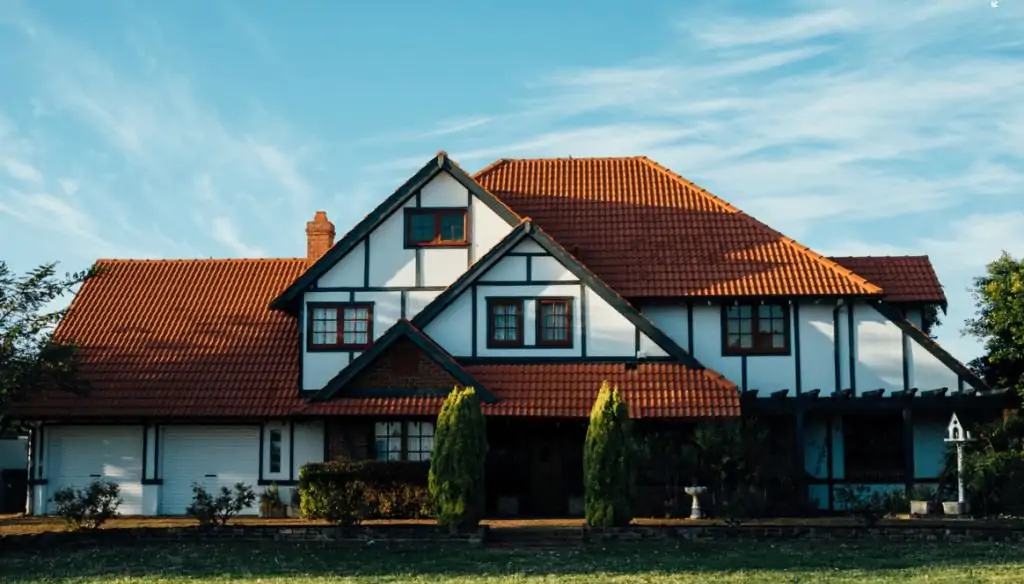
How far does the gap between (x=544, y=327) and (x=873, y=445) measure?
8224 millimetres

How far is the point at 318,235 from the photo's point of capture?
36219mm

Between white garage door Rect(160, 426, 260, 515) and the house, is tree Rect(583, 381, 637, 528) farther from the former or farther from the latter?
white garage door Rect(160, 426, 260, 515)

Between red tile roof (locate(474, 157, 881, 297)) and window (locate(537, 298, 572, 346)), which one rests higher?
red tile roof (locate(474, 157, 881, 297))

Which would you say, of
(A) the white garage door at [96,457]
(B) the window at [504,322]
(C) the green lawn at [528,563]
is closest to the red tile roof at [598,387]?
(B) the window at [504,322]

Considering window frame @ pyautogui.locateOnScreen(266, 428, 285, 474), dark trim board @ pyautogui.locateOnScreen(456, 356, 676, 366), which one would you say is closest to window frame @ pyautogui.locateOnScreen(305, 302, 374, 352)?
window frame @ pyautogui.locateOnScreen(266, 428, 285, 474)

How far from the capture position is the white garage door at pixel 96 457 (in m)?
31.3

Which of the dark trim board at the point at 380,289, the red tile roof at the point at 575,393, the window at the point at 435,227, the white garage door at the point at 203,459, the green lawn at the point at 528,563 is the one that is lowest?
the green lawn at the point at 528,563

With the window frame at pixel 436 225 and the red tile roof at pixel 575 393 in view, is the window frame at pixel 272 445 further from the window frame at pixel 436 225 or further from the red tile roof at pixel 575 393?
the window frame at pixel 436 225

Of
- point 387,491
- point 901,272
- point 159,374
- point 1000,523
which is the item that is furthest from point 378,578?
point 901,272

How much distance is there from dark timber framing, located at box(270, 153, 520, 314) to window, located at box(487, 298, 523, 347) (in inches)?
76.2

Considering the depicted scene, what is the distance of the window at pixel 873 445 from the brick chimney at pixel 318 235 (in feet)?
46.7

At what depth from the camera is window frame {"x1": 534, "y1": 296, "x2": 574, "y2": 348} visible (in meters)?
30.1

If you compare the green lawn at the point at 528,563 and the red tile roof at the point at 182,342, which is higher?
the red tile roof at the point at 182,342

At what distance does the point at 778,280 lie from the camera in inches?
1209
